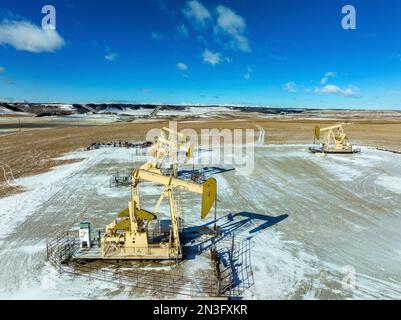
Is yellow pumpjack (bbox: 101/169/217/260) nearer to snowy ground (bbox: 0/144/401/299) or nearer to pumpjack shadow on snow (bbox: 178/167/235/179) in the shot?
snowy ground (bbox: 0/144/401/299)

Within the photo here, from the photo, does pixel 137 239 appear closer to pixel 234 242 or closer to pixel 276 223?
pixel 234 242

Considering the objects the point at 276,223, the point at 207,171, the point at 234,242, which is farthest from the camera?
the point at 207,171

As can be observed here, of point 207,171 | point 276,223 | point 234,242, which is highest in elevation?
point 207,171

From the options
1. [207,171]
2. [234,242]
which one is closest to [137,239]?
[234,242]

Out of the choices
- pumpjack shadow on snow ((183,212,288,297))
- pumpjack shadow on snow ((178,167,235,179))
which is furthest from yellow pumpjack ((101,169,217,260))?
pumpjack shadow on snow ((178,167,235,179))

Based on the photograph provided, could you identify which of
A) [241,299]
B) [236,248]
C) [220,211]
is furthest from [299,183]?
[241,299]
